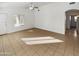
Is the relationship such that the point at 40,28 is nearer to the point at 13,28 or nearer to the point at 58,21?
the point at 58,21

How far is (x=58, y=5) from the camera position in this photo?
370 inches

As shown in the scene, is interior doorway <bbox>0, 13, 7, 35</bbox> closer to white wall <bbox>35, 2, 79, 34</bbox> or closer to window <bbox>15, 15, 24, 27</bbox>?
window <bbox>15, 15, 24, 27</bbox>

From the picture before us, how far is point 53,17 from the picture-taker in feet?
33.0

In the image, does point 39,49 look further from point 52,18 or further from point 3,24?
point 52,18

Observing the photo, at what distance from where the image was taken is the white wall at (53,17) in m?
9.02

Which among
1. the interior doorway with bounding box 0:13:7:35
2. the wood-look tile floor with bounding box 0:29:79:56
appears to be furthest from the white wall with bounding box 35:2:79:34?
the interior doorway with bounding box 0:13:7:35

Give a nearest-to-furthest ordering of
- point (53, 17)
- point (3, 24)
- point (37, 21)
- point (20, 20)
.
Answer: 1. point (3, 24)
2. point (53, 17)
3. point (20, 20)
4. point (37, 21)

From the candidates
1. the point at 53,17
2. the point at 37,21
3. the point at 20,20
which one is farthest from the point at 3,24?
the point at 37,21

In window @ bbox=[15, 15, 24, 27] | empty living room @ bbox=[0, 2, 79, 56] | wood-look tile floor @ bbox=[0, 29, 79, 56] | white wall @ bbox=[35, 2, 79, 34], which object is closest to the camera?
wood-look tile floor @ bbox=[0, 29, 79, 56]

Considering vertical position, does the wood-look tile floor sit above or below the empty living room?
below

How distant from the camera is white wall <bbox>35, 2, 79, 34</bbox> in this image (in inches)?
355

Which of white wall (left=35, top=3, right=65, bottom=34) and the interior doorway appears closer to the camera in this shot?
the interior doorway

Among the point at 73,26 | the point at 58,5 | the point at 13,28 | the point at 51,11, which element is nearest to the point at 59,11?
the point at 58,5

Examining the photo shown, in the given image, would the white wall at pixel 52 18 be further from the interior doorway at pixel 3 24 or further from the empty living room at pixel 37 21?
the interior doorway at pixel 3 24
